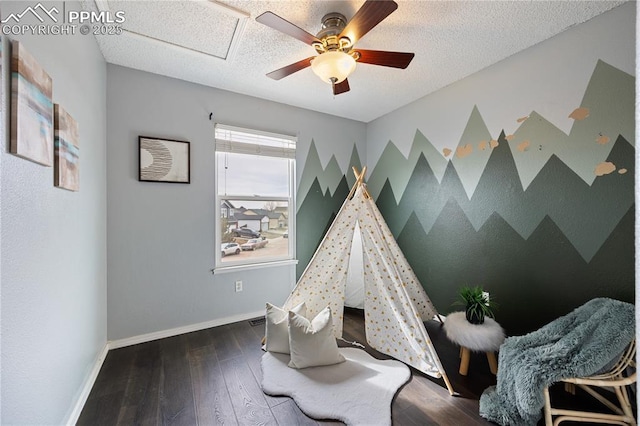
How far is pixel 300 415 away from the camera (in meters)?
1.57

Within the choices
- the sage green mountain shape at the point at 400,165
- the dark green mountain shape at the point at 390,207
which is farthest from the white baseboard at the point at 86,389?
the sage green mountain shape at the point at 400,165

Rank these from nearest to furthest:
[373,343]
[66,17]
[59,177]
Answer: [59,177]
[66,17]
[373,343]

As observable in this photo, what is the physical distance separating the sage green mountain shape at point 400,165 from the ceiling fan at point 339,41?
1.37 meters

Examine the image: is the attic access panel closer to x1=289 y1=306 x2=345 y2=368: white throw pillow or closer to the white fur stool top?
x1=289 y1=306 x2=345 y2=368: white throw pillow

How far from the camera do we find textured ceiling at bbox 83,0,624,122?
1.67m

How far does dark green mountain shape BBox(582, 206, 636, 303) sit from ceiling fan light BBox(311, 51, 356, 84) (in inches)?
79.3

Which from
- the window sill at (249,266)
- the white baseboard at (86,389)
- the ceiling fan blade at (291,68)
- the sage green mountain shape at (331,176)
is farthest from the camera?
the sage green mountain shape at (331,176)

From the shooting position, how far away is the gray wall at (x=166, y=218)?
2332 mm

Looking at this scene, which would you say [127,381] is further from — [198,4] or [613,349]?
[613,349]

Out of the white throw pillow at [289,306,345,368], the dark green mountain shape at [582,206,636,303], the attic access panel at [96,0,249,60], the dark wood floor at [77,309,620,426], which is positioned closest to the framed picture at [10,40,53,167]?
the attic access panel at [96,0,249,60]

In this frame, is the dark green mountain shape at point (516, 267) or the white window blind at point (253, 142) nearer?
the dark green mountain shape at point (516, 267)

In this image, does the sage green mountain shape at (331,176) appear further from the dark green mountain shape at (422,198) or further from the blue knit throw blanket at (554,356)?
the blue knit throw blanket at (554,356)

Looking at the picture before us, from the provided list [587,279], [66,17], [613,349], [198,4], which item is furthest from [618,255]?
[66,17]

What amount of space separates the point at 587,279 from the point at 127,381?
334 cm
